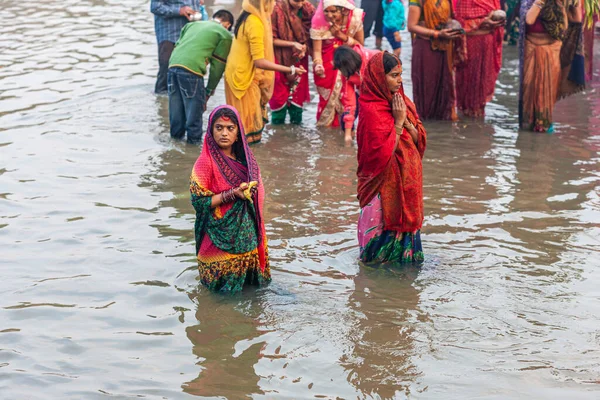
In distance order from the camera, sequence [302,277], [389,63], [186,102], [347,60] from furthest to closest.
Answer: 1. [186,102]
2. [347,60]
3. [302,277]
4. [389,63]

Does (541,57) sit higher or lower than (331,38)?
lower

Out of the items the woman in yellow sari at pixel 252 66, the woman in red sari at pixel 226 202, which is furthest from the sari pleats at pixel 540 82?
the woman in red sari at pixel 226 202

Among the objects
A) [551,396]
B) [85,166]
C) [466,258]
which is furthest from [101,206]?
[551,396]

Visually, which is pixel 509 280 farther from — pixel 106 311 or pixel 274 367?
pixel 106 311

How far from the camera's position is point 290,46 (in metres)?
9.30

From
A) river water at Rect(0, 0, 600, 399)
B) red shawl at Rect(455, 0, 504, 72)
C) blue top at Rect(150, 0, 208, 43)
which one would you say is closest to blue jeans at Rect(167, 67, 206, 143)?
river water at Rect(0, 0, 600, 399)

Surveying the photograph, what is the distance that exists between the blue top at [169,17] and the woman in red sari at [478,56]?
10.6 feet

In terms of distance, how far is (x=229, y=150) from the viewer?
5375mm

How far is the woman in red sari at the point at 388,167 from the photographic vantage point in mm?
5473

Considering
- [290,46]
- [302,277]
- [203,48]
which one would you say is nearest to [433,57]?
[290,46]

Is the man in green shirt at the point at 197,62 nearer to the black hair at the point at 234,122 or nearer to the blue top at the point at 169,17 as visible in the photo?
the blue top at the point at 169,17

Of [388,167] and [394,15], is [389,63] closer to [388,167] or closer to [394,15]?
[388,167]

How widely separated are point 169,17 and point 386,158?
5746 mm

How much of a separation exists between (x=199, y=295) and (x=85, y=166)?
125 inches
